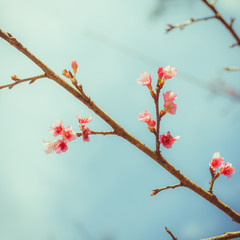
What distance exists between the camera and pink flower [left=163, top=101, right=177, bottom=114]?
2.14 meters

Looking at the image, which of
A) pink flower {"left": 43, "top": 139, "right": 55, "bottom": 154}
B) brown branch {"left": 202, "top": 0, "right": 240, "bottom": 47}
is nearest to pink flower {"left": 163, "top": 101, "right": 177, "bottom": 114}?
brown branch {"left": 202, "top": 0, "right": 240, "bottom": 47}

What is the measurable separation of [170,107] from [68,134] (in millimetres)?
989

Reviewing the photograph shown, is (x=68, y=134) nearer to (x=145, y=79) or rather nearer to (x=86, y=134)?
(x=86, y=134)

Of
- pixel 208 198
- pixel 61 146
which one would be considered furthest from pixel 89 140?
pixel 208 198

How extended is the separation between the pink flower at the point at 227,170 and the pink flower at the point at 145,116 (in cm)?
110

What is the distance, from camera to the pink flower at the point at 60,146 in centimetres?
234

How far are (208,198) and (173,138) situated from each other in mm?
637

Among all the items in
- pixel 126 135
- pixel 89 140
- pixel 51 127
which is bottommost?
pixel 126 135

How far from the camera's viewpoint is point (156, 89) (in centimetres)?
205

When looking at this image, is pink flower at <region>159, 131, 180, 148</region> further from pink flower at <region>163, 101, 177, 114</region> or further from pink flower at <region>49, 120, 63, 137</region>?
pink flower at <region>49, 120, 63, 137</region>

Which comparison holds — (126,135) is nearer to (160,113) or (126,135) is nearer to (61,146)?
(160,113)

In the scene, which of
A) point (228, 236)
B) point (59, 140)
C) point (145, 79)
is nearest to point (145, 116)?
point (145, 79)

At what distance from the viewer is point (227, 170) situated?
2.63 m

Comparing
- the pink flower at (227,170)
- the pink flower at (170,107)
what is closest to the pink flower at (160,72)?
the pink flower at (170,107)
